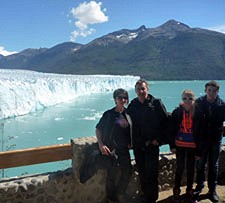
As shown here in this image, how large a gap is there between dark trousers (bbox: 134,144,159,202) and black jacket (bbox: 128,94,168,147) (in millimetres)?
100

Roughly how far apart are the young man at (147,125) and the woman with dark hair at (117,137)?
0.11 m

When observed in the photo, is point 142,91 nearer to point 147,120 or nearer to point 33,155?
point 147,120

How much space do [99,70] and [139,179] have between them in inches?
4773

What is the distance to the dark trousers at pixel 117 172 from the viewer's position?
9.89 ft

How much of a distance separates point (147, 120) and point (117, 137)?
0.37 m

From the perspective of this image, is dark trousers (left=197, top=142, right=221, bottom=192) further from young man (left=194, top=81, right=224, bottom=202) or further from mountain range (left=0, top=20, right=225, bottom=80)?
mountain range (left=0, top=20, right=225, bottom=80)

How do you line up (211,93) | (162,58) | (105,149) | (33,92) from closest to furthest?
(105,149), (211,93), (33,92), (162,58)

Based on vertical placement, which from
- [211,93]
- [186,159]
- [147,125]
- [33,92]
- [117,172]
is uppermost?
[211,93]

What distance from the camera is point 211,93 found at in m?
3.20

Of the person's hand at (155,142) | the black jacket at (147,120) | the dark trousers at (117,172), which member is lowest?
the dark trousers at (117,172)

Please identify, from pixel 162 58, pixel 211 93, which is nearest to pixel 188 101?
pixel 211 93

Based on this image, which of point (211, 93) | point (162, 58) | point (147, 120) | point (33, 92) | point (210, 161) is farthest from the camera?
point (162, 58)

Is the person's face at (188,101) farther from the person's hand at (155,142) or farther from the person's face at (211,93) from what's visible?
the person's hand at (155,142)

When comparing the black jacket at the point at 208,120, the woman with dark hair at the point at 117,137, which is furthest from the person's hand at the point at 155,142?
the black jacket at the point at 208,120
